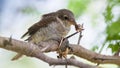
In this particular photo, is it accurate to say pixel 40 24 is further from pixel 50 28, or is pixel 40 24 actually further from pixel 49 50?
pixel 49 50

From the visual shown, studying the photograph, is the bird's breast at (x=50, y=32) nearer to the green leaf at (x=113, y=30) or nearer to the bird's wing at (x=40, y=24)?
the bird's wing at (x=40, y=24)

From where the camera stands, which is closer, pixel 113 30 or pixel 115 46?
pixel 113 30

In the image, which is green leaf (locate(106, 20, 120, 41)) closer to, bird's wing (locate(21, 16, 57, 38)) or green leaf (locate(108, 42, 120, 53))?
green leaf (locate(108, 42, 120, 53))

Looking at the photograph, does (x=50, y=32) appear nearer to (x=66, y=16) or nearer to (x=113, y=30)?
(x=66, y=16)

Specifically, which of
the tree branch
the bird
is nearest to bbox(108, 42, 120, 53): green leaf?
the tree branch

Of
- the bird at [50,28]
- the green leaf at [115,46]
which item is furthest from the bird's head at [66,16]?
the green leaf at [115,46]

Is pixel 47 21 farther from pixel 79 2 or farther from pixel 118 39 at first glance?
pixel 118 39

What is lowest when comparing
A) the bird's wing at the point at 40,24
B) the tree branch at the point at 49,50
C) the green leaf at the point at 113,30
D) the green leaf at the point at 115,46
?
the tree branch at the point at 49,50

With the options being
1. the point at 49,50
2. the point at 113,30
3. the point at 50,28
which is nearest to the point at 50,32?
the point at 50,28
